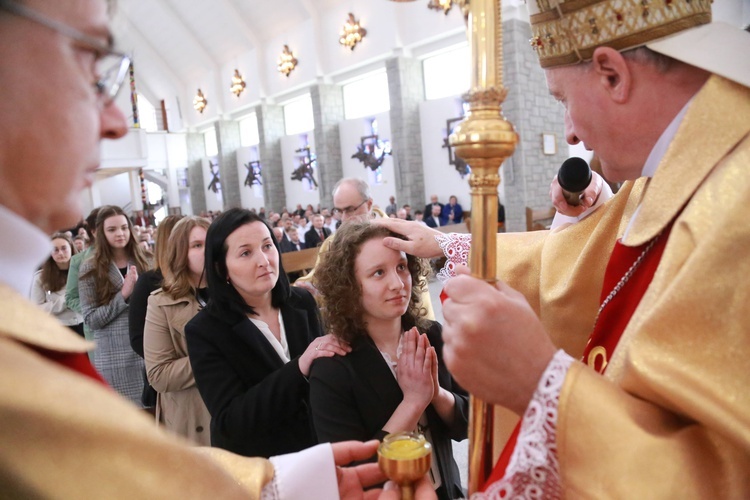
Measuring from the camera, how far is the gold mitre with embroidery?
3.21 ft

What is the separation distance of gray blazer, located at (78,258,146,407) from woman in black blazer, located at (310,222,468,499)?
6.56 feet

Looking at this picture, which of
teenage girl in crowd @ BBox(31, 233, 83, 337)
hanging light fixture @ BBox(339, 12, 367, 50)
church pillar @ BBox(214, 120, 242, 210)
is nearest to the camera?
teenage girl in crowd @ BBox(31, 233, 83, 337)

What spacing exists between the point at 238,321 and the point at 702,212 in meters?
1.76

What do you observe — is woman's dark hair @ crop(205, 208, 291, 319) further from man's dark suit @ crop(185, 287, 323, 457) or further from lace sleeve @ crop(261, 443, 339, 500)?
lace sleeve @ crop(261, 443, 339, 500)

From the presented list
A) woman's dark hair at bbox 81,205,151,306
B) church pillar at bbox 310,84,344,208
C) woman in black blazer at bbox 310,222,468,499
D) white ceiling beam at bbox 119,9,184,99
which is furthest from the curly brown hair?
white ceiling beam at bbox 119,9,184,99

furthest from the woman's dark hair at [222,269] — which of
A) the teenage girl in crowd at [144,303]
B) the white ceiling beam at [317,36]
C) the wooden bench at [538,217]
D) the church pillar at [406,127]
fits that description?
the white ceiling beam at [317,36]

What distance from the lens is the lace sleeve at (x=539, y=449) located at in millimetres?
791

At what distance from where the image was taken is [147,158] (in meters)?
21.9

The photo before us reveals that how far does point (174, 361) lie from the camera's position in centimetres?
256

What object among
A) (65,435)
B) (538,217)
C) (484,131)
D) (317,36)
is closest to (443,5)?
(538,217)

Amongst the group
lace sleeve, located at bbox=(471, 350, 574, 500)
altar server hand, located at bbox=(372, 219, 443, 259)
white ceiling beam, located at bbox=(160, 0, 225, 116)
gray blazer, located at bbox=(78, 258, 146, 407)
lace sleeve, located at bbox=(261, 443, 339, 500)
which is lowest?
gray blazer, located at bbox=(78, 258, 146, 407)

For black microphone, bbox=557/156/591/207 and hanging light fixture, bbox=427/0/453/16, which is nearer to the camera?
black microphone, bbox=557/156/591/207

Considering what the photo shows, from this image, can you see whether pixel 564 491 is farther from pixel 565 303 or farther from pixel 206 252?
pixel 206 252

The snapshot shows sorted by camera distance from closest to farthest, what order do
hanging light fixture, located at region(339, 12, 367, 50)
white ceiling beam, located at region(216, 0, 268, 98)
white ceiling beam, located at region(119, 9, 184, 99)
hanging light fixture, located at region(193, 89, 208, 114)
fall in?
hanging light fixture, located at region(339, 12, 367, 50) → white ceiling beam, located at region(216, 0, 268, 98) → white ceiling beam, located at region(119, 9, 184, 99) → hanging light fixture, located at region(193, 89, 208, 114)
